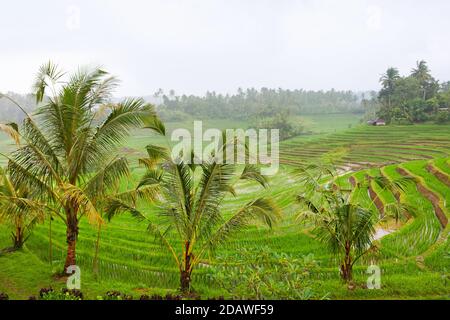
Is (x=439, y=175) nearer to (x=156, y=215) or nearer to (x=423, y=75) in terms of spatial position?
(x=156, y=215)

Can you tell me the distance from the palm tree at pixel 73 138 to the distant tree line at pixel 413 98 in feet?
118

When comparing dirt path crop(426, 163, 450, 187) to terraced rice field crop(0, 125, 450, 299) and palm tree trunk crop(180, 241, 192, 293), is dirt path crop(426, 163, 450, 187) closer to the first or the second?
terraced rice field crop(0, 125, 450, 299)

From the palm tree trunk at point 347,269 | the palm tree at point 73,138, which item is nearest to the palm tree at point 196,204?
the palm tree at point 73,138

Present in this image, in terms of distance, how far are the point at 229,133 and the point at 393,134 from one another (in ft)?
106

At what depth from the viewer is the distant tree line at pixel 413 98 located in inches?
1508

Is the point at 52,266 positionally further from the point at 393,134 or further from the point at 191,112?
the point at 191,112

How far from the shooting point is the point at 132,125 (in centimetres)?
674

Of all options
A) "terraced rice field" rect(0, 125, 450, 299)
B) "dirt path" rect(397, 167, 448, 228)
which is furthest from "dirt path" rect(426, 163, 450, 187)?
"dirt path" rect(397, 167, 448, 228)

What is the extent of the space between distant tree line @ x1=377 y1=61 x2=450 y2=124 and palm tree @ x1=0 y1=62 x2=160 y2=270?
36079 millimetres

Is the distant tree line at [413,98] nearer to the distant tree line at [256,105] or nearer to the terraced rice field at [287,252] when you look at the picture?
the distant tree line at [256,105]

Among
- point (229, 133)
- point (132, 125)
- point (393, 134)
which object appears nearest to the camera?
point (229, 133)

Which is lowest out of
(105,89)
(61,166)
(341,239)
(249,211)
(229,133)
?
(341,239)

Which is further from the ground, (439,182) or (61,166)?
(61,166)
